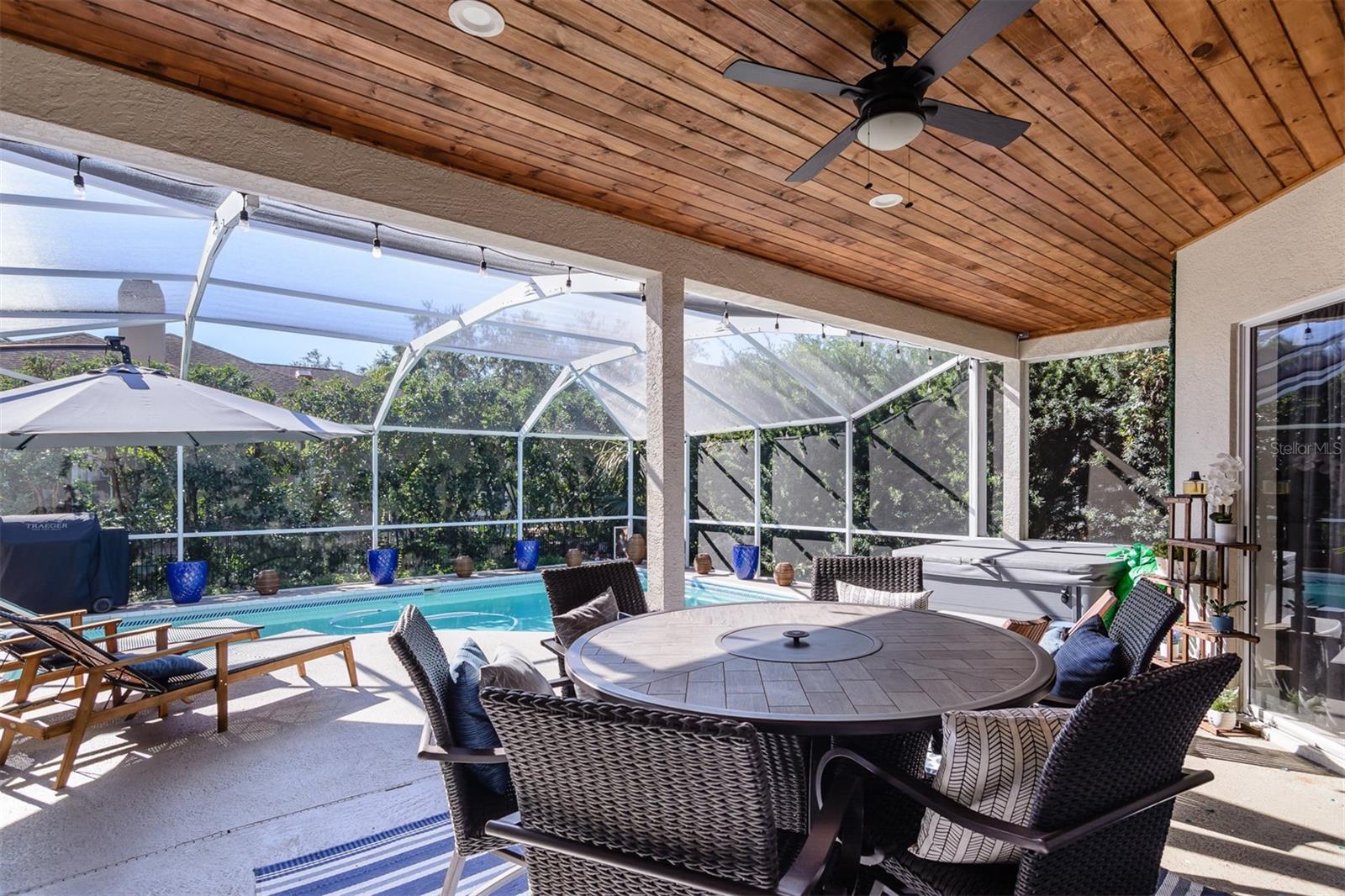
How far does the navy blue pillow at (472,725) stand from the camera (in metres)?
1.98

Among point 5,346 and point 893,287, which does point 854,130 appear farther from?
point 5,346

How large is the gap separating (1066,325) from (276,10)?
23.0 ft

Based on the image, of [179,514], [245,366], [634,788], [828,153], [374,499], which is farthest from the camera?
[374,499]

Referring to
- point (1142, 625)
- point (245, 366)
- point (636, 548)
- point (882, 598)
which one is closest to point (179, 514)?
point (245, 366)

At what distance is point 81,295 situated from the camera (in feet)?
19.7

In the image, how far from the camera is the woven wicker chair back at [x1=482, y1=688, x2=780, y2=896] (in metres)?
1.29

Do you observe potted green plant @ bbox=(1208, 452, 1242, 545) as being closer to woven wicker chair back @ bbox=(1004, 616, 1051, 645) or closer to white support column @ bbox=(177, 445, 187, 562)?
woven wicker chair back @ bbox=(1004, 616, 1051, 645)

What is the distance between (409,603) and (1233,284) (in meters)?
8.18

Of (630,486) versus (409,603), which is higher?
(630,486)

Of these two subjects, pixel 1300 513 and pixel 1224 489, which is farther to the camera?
pixel 1224 489

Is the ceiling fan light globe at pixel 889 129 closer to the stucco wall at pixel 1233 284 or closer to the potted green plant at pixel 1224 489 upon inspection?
the stucco wall at pixel 1233 284

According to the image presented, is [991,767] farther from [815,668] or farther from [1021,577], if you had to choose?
[1021,577]

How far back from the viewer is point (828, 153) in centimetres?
260

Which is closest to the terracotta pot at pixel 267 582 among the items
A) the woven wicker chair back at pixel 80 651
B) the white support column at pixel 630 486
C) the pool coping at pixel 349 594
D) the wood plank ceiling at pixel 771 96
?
the pool coping at pixel 349 594
